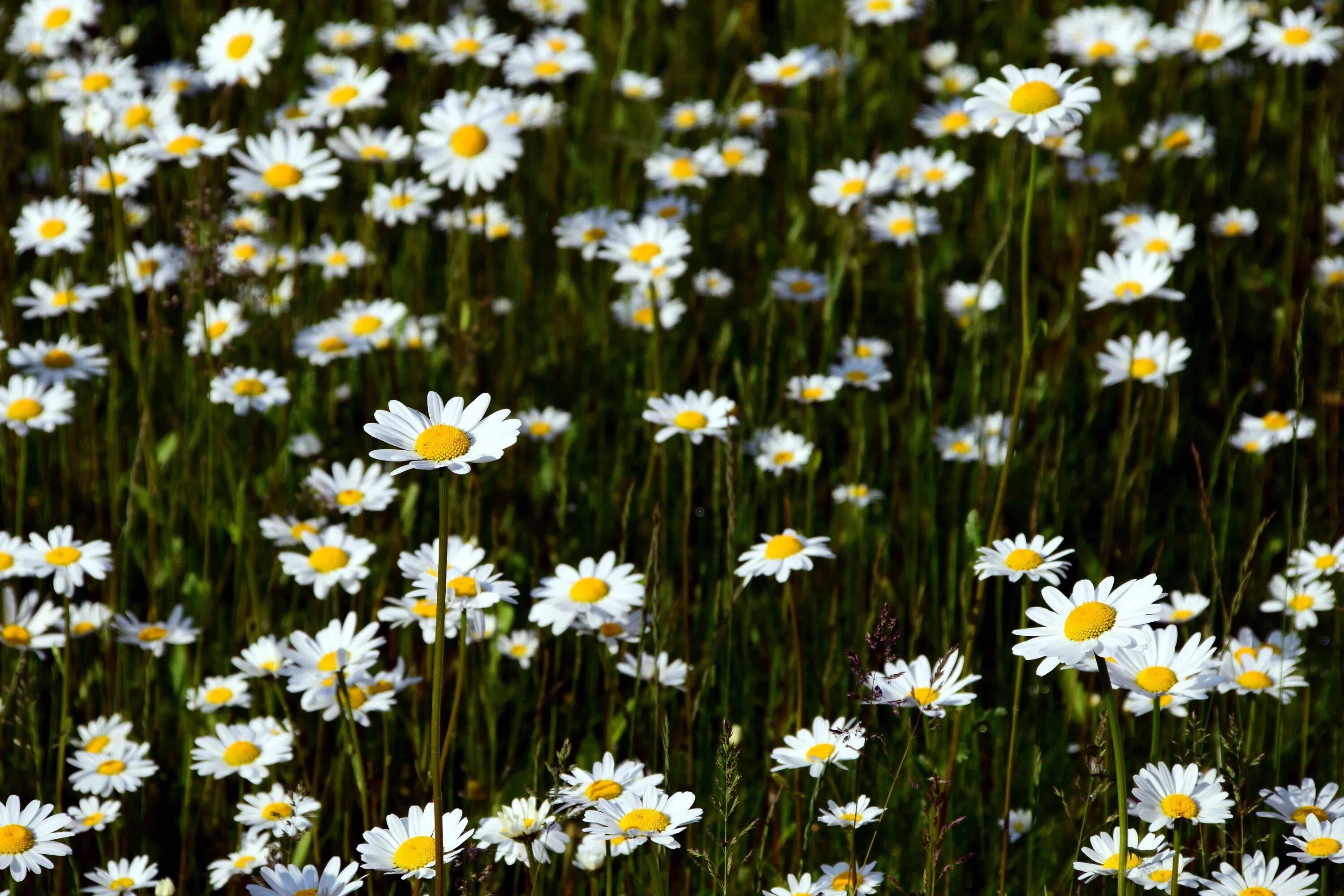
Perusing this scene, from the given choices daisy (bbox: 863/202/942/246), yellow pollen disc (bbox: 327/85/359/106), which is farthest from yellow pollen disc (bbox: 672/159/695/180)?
yellow pollen disc (bbox: 327/85/359/106)

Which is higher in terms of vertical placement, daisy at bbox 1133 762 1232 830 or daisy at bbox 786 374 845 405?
daisy at bbox 786 374 845 405

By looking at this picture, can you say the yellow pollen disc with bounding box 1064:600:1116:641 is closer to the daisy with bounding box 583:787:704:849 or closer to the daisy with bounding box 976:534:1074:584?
the daisy with bounding box 976:534:1074:584

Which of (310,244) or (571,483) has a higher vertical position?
(310,244)

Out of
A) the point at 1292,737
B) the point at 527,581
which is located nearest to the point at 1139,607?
the point at 1292,737

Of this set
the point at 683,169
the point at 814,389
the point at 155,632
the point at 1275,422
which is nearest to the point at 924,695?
the point at 814,389

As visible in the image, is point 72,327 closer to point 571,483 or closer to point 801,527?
point 571,483
